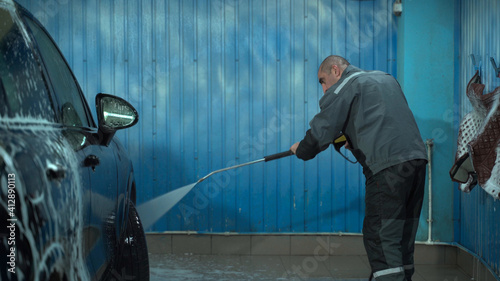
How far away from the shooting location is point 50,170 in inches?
59.1

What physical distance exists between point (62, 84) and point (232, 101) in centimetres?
380

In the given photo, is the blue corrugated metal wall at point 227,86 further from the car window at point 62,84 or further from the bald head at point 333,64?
the car window at point 62,84

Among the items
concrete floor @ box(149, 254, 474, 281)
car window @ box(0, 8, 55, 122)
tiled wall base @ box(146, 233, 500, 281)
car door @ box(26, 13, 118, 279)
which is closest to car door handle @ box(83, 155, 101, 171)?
car door @ box(26, 13, 118, 279)

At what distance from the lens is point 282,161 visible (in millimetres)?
6320

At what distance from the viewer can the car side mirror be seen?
269 centimetres

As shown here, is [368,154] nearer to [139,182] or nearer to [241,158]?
[241,158]

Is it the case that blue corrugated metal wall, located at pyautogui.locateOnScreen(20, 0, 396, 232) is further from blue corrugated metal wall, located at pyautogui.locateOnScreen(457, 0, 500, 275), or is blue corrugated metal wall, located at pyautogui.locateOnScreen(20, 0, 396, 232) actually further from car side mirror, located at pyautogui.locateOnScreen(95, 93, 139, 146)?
car side mirror, located at pyautogui.locateOnScreen(95, 93, 139, 146)

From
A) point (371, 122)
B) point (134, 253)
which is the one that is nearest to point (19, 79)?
point (134, 253)

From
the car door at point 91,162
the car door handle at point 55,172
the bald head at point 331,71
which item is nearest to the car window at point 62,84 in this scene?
the car door at point 91,162

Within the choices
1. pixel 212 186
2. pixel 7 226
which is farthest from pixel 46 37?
pixel 212 186

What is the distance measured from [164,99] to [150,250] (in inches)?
64.7

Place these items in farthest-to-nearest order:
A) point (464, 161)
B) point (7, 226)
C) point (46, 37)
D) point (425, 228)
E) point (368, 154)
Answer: point (425, 228) < point (464, 161) < point (368, 154) < point (46, 37) < point (7, 226)

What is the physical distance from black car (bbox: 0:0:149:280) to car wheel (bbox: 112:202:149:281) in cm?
27

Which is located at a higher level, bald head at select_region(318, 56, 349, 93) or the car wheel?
bald head at select_region(318, 56, 349, 93)
